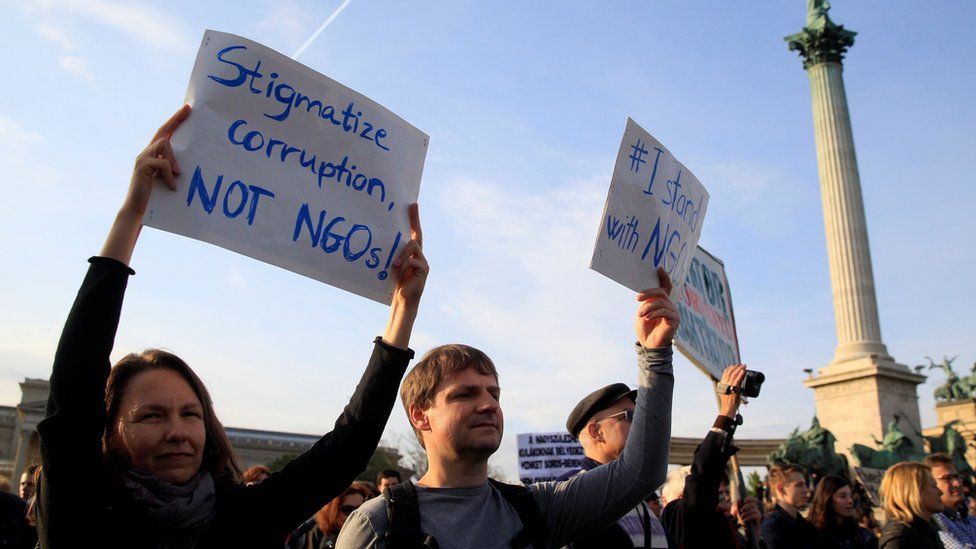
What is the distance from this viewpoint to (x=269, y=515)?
2172mm

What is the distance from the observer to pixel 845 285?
96.7ft

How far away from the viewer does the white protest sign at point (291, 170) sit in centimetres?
265

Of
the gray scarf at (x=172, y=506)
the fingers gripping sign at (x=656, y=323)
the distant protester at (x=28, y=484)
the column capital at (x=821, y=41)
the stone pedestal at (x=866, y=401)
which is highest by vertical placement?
the column capital at (x=821, y=41)

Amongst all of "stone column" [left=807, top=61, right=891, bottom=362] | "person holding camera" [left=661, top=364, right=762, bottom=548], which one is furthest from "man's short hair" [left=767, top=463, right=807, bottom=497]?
"stone column" [left=807, top=61, right=891, bottom=362]

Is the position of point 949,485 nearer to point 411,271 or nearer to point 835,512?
point 835,512

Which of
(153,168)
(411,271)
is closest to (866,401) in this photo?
(411,271)

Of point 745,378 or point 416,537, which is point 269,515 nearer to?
point 416,537

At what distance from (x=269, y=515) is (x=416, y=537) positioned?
395 millimetres

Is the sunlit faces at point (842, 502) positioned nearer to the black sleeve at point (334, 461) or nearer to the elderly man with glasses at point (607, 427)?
the elderly man with glasses at point (607, 427)

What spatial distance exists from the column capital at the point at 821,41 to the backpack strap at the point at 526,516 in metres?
33.1

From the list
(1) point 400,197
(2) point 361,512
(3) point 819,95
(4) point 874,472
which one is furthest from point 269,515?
(3) point 819,95

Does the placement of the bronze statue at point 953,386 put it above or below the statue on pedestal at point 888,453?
above

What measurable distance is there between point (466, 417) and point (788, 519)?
390cm

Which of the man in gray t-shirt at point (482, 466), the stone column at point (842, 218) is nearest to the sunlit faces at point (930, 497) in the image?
the man in gray t-shirt at point (482, 466)
